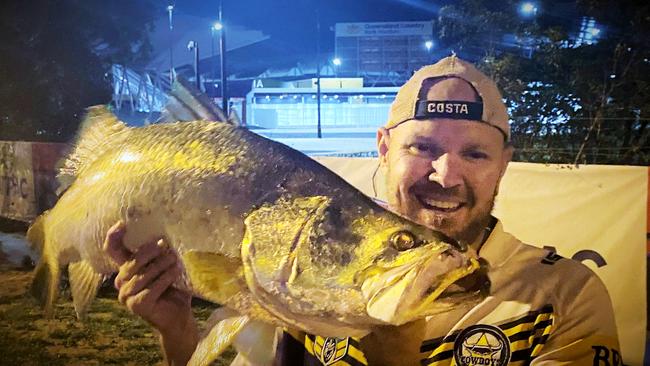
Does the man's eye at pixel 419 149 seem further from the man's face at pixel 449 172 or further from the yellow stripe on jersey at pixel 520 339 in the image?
the yellow stripe on jersey at pixel 520 339

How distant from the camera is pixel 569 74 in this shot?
240cm

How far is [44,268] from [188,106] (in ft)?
2.94

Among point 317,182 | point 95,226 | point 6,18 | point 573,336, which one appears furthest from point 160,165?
point 6,18

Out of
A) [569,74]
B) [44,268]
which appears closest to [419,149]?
[569,74]

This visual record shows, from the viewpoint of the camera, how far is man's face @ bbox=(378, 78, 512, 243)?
146 centimetres

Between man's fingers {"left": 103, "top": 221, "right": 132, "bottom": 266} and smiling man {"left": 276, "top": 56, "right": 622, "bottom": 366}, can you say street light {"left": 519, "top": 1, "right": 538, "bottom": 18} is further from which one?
man's fingers {"left": 103, "top": 221, "right": 132, "bottom": 266}

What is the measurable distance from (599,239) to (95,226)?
→ 5.58 feet

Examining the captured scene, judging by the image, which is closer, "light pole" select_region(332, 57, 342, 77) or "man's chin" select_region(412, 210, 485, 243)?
"man's chin" select_region(412, 210, 485, 243)

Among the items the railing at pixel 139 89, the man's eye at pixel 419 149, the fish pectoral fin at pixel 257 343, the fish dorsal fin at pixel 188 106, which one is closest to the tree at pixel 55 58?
the railing at pixel 139 89

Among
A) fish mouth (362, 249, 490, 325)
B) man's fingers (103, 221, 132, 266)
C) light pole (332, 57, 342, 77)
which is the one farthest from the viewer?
light pole (332, 57, 342, 77)

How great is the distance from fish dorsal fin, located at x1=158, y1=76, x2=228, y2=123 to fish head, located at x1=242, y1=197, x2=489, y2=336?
0.43 meters

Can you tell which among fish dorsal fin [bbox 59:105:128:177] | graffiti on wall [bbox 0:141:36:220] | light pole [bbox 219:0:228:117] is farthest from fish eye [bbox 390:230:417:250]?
graffiti on wall [bbox 0:141:36:220]

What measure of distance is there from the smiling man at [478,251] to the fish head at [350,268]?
1.05 ft

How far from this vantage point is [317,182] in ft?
4.27
